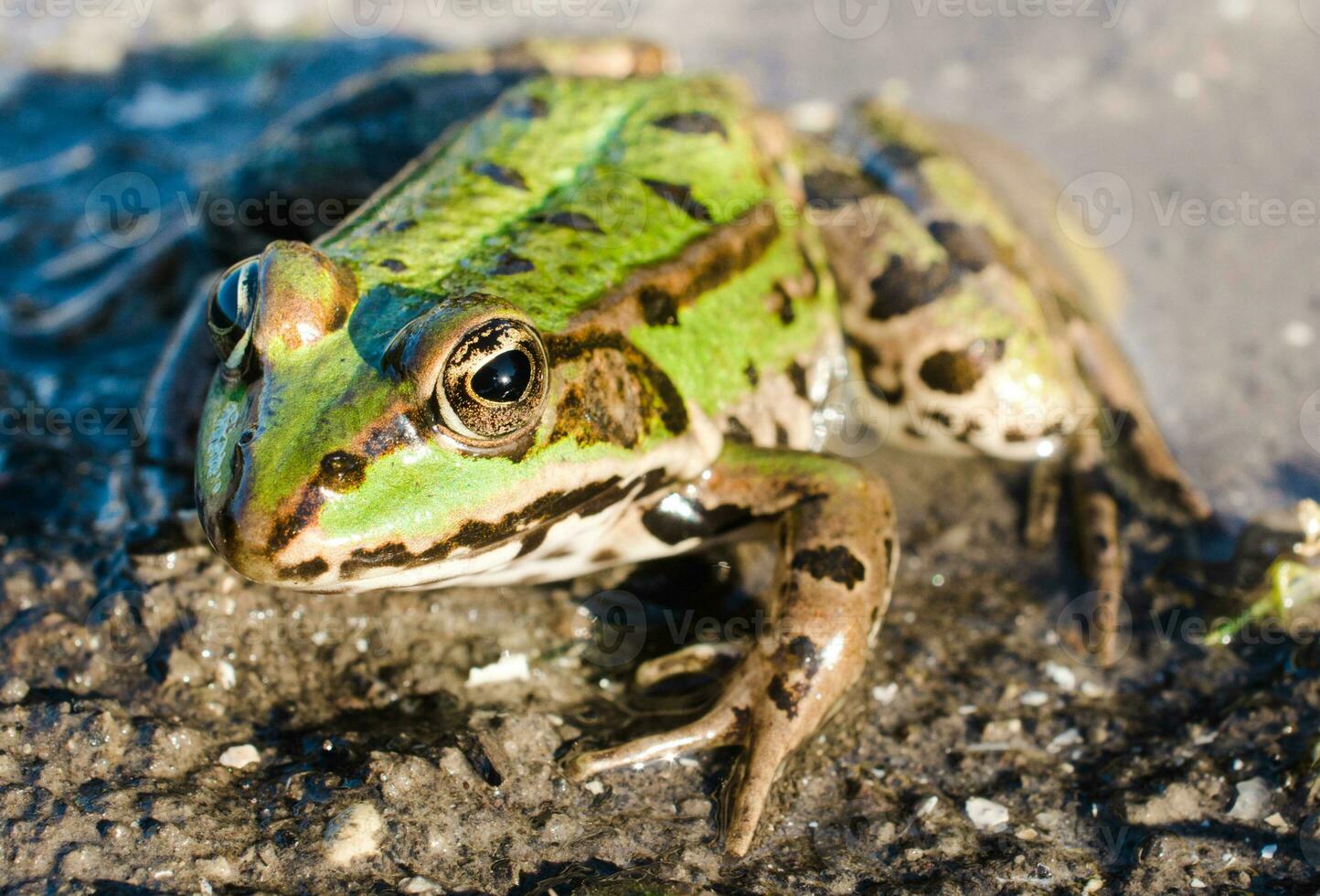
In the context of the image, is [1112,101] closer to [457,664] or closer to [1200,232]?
[1200,232]

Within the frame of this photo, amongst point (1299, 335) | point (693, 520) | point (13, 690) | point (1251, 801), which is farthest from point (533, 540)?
point (1299, 335)

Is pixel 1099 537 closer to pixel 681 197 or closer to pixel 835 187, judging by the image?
pixel 835 187

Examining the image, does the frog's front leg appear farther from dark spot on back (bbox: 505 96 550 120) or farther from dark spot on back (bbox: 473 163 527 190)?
dark spot on back (bbox: 505 96 550 120)

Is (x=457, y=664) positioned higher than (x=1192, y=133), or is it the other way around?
(x=1192, y=133)

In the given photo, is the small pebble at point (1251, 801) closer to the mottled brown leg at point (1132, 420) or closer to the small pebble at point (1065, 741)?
the small pebble at point (1065, 741)

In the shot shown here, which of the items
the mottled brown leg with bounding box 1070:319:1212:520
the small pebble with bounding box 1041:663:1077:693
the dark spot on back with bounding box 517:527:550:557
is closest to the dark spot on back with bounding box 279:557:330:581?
the dark spot on back with bounding box 517:527:550:557

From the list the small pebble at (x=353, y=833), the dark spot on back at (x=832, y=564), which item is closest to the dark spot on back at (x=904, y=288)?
the dark spot on back at (x=832, y=564)

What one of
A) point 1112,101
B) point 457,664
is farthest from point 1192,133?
point 457,664
